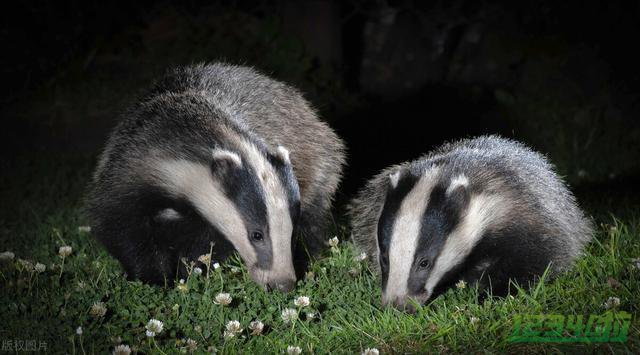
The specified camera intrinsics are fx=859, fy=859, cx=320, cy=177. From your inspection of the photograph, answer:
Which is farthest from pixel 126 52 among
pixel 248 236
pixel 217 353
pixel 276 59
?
pixel 217 353

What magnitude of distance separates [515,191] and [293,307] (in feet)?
4.52

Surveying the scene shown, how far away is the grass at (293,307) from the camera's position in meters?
3.98

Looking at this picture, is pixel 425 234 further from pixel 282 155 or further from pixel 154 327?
pixel 154 327

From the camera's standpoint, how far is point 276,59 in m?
8.81

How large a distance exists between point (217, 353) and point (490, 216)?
1.64m

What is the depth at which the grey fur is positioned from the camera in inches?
185

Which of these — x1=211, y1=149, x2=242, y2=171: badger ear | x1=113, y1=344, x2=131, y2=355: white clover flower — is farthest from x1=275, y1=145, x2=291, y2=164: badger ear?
x1=113, y1=344, x2=131, y2=355: white clover flower

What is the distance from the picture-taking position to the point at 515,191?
15.5 ft

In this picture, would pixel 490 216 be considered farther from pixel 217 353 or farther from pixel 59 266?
pixel 59 266

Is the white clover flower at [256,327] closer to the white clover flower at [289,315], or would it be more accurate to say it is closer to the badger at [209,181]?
the white clover flower at [289,315]

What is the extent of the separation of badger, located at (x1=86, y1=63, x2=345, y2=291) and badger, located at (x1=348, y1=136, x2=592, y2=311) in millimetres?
565

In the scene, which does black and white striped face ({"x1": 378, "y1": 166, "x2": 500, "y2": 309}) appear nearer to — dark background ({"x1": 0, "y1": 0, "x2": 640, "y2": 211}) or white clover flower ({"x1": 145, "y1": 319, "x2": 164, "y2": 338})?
white clover flower ({"x1": 145, "y1": 319, "x2": 164, "y2": 338})

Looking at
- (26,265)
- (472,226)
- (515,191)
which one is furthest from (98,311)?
(515,191)

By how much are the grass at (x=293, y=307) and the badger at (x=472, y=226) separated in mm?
122
